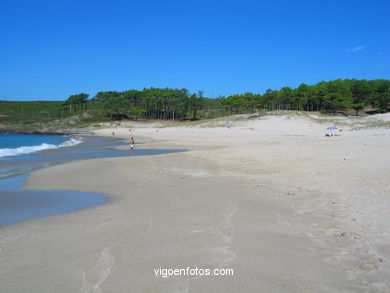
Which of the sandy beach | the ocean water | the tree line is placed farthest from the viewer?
the tree line

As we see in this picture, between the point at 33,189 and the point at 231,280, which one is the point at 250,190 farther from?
the point at 33,189

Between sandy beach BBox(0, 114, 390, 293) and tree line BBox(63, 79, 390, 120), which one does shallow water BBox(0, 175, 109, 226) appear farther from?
tree line BBox(63, 79, 390, 120)

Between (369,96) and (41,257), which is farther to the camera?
(369,96)

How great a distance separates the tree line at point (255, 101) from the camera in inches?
2785

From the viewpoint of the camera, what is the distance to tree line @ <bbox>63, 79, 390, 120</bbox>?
2785 inches

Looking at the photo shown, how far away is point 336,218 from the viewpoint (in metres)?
5.98

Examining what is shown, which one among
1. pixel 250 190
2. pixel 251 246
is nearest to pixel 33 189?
pixel 250 190

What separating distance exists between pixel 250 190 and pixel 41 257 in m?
6.01

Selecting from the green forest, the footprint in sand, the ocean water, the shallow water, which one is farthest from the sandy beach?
the green forest

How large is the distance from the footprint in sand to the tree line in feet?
232

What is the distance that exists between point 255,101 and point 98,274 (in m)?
81.7

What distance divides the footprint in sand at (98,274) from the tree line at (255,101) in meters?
70.9

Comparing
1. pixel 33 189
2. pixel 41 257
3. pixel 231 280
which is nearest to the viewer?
pixel 231 280

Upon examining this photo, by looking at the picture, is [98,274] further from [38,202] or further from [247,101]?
[247,101]
